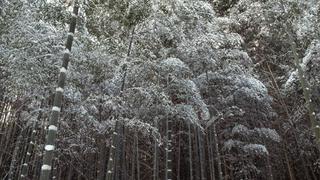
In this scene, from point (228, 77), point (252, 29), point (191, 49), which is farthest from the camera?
point (252, 29)

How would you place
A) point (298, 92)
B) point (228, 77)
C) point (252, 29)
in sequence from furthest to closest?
point (252, 29)
point (298, 92)
point (228, 77)

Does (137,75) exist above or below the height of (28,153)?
above

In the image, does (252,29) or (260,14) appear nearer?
(260,14)

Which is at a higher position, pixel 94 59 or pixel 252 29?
pixel 252 29

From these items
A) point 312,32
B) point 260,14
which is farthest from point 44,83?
point 312,32

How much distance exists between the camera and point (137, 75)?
5.62 m

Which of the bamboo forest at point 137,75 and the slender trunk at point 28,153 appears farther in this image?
the slender trunk at point 28,153

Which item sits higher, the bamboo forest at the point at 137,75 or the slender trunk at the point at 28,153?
the bamboo forest at the point at 137,75

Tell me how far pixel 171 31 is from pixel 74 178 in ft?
18.7

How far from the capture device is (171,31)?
6090 millimetres

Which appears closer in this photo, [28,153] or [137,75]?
[28,153]

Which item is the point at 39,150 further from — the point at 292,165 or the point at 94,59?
the point at 292,165

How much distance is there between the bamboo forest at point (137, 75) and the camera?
4.76 meters

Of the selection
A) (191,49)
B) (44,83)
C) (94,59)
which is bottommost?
(44,83)
